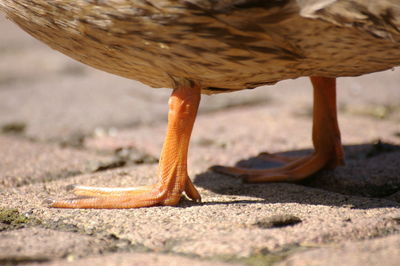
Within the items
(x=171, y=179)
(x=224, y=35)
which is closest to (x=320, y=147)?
(x=171, y=179)

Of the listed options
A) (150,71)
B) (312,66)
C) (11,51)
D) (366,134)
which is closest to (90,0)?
(150,71)

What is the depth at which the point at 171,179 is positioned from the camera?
251 centimetres

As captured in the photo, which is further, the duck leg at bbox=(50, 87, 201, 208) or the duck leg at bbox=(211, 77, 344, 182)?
the duck leg at bbox=(211, 77, 344, 182)

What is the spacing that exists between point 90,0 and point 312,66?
85 centimetres

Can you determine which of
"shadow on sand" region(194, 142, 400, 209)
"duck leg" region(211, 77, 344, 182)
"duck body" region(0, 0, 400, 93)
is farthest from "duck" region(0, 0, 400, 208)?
"duck leg" region(211, 77, 344, 182)

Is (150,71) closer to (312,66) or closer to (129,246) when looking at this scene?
(312,66)

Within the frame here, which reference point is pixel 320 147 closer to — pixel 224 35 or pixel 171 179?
pixel 171 179

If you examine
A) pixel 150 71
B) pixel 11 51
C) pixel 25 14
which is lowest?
pixel 11 51

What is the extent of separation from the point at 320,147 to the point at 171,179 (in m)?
0.81

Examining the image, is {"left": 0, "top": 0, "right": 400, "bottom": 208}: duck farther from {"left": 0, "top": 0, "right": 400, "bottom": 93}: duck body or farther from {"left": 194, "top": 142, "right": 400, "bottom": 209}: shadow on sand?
{"left": 194, "top": 142, "right": 400, "bottom": 209}: shadow on sand

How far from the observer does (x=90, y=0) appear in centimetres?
224

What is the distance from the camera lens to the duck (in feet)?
6.96

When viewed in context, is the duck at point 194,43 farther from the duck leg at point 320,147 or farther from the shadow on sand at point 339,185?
the duck leg at point 320,147

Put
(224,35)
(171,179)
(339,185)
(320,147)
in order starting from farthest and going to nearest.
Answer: (320,147) → (339,185) → (171,179) → (224,35)
